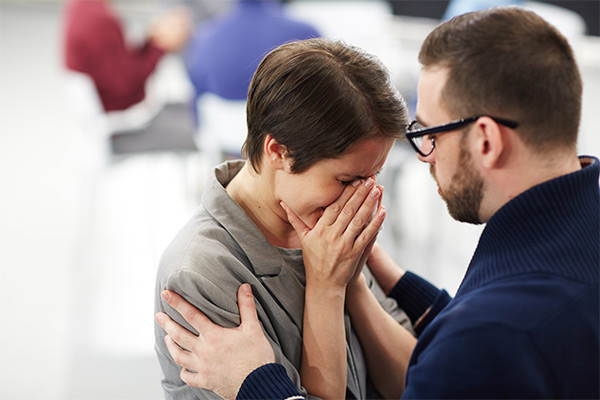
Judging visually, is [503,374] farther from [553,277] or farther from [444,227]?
[444,227]

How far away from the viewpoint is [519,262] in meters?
1.11

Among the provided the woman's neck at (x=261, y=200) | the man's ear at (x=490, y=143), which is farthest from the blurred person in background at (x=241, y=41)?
the man's ear at (x=490, y=143)

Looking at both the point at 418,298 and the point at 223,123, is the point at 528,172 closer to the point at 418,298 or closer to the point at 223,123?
the point at 418,298

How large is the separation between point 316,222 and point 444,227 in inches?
96.6

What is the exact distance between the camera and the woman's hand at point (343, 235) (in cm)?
134

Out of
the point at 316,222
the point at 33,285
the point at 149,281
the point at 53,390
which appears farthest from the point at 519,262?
the point at 33,285

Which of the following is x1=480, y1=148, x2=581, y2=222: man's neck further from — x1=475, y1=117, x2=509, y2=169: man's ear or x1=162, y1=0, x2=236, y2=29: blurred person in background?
x1=162, y1=0, x2=236, y2=29: blurred person in background

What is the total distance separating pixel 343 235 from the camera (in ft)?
4.41

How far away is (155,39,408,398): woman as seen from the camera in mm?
1253

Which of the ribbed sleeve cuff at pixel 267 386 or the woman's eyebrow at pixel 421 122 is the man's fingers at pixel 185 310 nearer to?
the ribbed sleeve cuff at pixel 267 386

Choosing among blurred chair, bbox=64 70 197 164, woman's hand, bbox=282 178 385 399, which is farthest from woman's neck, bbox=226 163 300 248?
blurred chair, bbox=64 70 197 164

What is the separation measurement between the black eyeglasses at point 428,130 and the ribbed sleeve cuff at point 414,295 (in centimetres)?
43

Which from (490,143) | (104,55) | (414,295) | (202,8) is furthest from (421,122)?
(202,8)

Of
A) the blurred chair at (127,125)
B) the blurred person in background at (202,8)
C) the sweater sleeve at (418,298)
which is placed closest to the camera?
the sweater sleeve at (418,298)
